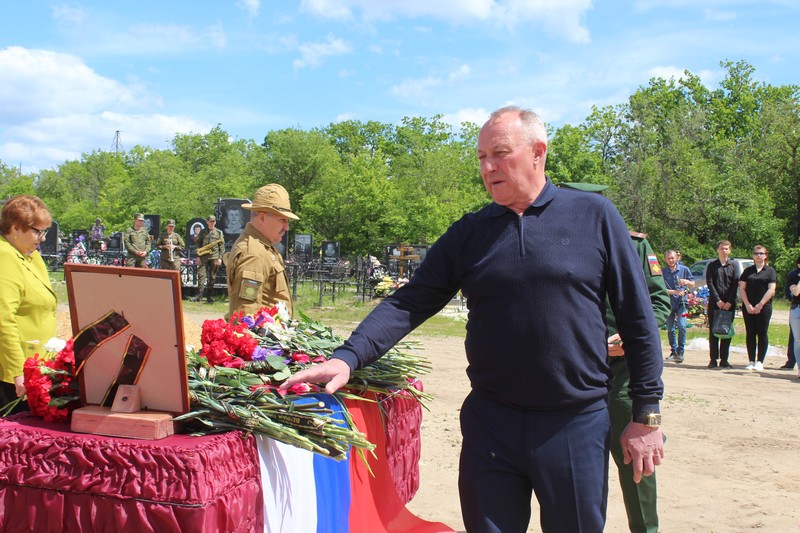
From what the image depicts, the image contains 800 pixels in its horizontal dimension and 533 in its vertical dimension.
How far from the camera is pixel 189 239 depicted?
2328cm

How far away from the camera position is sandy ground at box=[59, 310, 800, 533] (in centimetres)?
486

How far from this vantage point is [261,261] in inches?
178

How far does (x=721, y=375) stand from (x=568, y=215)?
9.47m

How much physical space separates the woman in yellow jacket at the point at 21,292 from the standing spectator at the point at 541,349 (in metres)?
1.89

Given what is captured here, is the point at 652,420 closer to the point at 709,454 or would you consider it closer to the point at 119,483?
the point at 119,483

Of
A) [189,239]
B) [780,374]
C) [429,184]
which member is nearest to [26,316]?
[780,374]

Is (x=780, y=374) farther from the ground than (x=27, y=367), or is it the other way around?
(x=27, y=367)

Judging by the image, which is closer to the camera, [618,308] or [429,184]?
[618,308]

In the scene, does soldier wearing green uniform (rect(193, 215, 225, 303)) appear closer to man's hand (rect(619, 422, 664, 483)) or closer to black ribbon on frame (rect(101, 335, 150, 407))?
black ribbon on frame (rect(101, 335, 150, 407))

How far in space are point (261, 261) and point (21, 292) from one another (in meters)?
1.32

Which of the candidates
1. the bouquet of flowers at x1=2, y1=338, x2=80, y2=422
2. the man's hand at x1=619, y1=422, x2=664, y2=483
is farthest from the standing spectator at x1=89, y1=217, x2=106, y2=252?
the man's hand at x1=619, y1=422, x2=664, y2=483

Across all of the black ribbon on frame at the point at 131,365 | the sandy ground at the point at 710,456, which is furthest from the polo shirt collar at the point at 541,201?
the sandy ground at the point at 710,456

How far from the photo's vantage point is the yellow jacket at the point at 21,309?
3727 millimetres

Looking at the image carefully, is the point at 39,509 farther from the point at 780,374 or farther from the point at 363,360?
the point at 780,374
